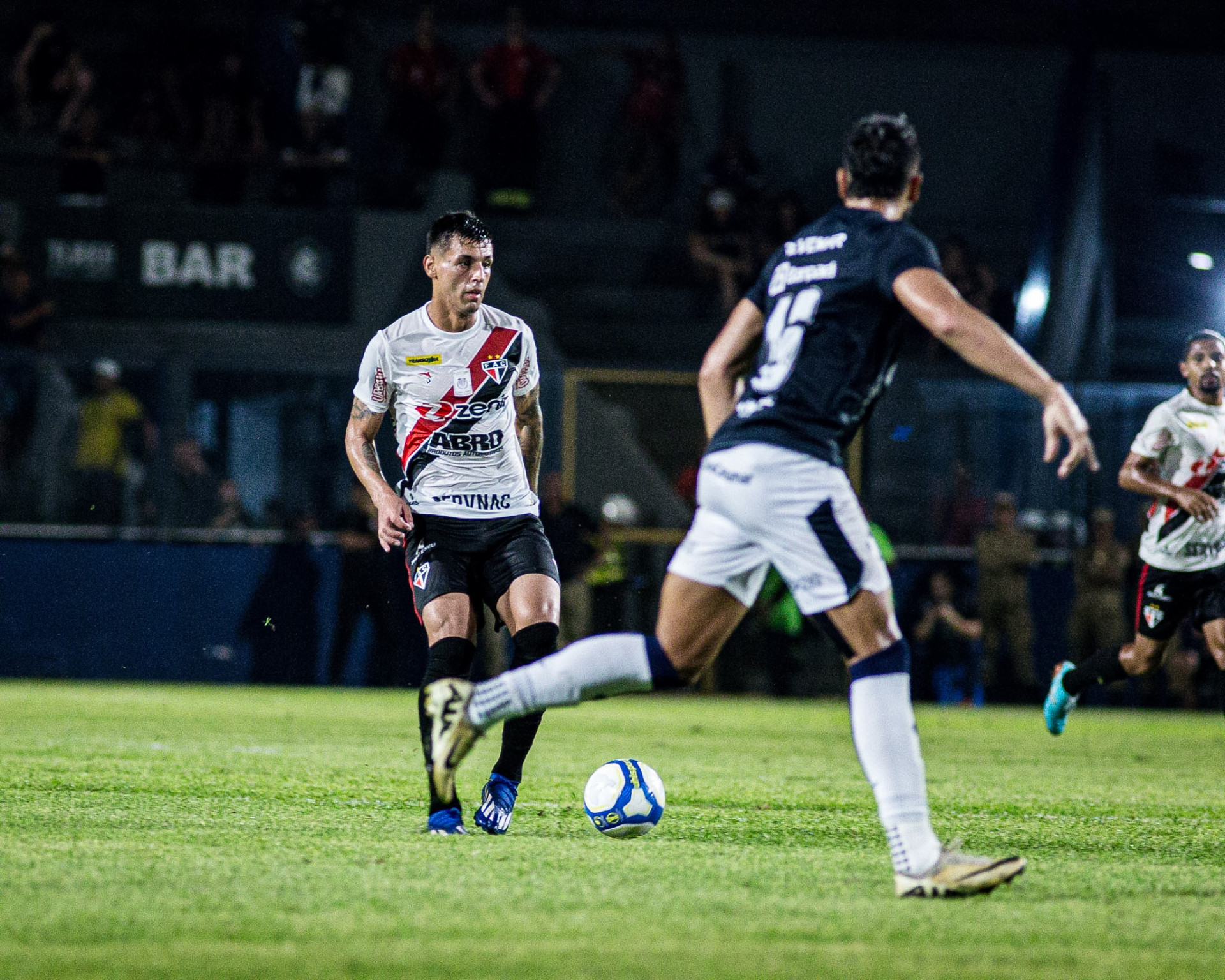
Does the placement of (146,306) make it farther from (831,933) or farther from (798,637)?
(831,933)

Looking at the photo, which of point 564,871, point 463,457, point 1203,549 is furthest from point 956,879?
point 1203,549

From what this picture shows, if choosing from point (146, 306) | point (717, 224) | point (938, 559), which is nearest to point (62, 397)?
point (146, 306)

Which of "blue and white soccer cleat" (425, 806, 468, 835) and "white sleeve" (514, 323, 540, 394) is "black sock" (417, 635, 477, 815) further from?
"white sleeve" (514, 323, 540, 394)

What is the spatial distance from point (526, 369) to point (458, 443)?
17.4 inches

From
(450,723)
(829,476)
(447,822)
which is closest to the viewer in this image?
(829,476)

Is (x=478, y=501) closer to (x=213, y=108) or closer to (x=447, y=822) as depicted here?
(x=447, y=822)

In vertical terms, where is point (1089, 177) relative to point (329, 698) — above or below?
above

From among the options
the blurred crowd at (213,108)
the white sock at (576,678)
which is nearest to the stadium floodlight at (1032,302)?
the blurred crowd at (213,108)

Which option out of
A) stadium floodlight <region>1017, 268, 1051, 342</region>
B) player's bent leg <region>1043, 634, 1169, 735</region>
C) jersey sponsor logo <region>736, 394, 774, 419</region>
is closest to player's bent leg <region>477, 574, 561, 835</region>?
jersey sponsor logo <region>736, 394, 774, 419</region>

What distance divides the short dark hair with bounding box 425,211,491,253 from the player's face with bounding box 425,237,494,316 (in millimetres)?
17

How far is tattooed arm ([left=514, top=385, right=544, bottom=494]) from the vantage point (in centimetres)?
691

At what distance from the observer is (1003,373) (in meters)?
4.61

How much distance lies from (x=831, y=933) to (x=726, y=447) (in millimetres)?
1453

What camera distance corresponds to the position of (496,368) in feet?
21.9
